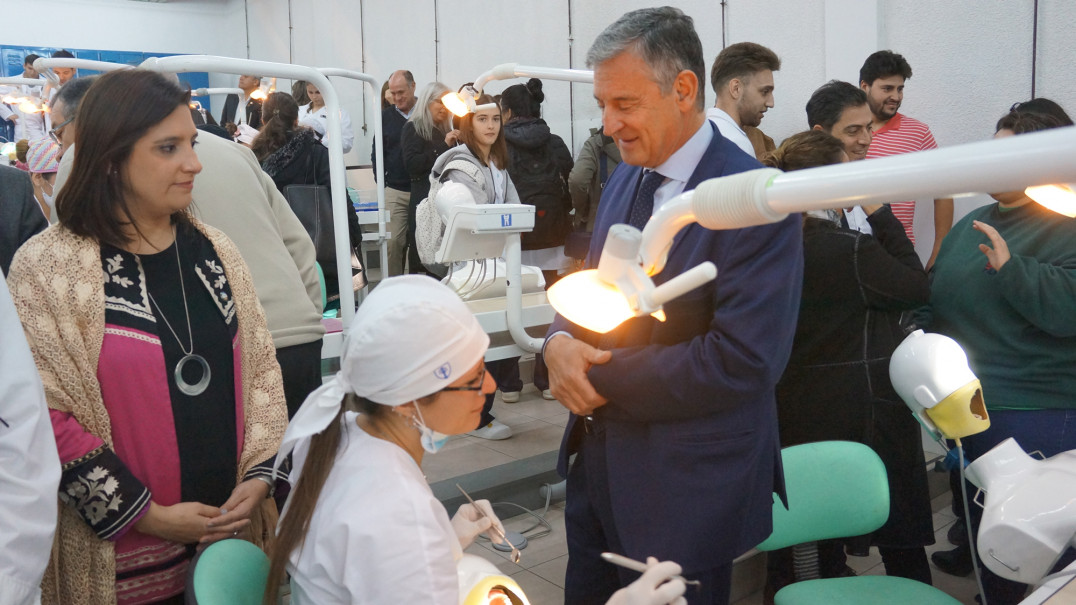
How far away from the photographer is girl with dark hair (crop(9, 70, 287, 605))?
5.00ft

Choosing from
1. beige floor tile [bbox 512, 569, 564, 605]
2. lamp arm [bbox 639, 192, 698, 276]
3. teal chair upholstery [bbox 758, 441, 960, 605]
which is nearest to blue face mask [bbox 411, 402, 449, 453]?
lamp arm [bbox 639, 192, 698, 276]

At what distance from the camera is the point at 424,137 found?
4988 millimetres

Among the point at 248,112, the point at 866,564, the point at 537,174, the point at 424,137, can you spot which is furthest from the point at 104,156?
the point at 248,112

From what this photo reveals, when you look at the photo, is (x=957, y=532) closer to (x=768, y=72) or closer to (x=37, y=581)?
(x=768, y=72)

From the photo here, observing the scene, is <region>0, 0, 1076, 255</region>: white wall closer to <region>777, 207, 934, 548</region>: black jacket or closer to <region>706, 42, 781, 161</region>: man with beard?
<region>706, 42, 781, 161</region>: man with beard

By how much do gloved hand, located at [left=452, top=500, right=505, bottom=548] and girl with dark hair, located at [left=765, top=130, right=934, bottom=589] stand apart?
1394mm

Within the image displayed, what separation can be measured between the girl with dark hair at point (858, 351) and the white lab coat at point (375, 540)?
1.58 m

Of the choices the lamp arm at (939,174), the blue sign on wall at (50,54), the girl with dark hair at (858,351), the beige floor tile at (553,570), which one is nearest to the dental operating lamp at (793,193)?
the lamp arm at (939,174)

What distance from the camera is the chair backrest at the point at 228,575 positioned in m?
1.25

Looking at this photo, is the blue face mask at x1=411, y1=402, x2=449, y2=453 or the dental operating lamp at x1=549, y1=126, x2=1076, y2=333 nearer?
the dental operating lamp at x1=549, y1=126, x2=1076, y2=333

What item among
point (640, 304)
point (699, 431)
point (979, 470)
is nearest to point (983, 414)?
point (979, 470)

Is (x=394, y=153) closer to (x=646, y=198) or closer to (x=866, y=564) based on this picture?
(x=866, y=564)

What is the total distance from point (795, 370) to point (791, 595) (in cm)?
82

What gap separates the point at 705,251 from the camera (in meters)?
1.44
